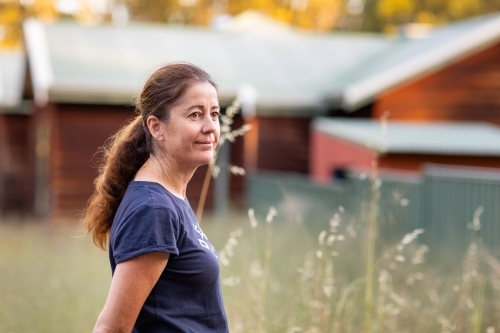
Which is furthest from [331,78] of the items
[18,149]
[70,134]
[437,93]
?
[18,149]

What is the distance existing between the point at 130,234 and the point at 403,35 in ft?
78.0

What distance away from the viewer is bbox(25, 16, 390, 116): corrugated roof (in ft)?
63.8

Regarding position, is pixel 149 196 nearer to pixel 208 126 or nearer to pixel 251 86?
pixel 208 126

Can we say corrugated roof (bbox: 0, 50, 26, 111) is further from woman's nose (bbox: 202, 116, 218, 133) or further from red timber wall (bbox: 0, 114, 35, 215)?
woman's nose (bbox: 202, 116, 218, 133)

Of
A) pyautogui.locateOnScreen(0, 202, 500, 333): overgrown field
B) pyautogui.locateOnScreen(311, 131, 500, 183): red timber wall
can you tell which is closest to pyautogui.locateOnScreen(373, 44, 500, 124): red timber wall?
pyautogui.locateOnScreen(311, 131, 500, 183): red timber wall

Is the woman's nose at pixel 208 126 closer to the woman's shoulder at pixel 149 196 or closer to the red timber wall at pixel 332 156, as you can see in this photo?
the woman's shoulder at pixel 149 196

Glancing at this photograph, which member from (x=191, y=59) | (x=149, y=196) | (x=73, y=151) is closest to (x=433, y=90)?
(x=191, y=59)

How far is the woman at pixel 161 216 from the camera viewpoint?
248cm

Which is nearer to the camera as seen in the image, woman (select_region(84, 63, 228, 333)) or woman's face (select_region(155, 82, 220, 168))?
woman (select_region(84, 63, 228, 333))

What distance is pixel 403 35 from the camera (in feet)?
83.2

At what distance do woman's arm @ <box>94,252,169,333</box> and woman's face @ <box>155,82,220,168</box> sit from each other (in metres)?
0.37

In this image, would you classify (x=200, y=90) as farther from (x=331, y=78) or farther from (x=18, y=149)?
(x=18, y=149)

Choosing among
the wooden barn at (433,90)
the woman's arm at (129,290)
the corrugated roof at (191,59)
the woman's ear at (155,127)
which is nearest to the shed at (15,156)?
the corrugated roof at (191,59)

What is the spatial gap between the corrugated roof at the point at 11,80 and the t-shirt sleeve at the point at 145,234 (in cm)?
2089
